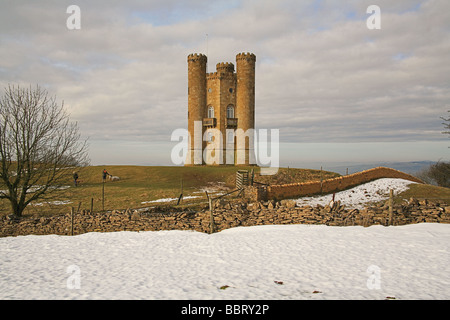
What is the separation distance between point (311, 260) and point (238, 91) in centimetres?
4097

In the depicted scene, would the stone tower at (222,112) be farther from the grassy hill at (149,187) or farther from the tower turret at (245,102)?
the grassy hill at (149,187)

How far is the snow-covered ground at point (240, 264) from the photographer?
7719mm

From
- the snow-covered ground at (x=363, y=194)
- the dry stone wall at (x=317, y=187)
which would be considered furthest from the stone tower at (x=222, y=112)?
the snow-covered ground at (x=363, y=194)

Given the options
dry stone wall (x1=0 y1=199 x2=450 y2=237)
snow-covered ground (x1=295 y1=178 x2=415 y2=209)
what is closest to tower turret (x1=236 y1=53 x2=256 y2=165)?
snow-covered ground (x1=295 y1=178 x2=415 y2=209)

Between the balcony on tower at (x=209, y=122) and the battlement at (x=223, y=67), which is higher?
the battlement at (x=223, y=67)

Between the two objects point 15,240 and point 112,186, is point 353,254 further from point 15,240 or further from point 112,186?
point 112,186

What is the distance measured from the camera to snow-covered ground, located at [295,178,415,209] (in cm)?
2220

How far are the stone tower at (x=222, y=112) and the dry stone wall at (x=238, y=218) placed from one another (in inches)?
1206

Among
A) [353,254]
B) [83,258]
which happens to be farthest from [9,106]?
[353,254]

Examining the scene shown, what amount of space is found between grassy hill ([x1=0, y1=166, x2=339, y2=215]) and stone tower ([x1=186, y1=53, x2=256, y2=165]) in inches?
318

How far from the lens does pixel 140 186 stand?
3206 centimetres

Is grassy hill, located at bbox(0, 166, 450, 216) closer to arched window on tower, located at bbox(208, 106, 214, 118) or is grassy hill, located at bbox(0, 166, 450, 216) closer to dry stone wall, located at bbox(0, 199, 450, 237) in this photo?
dry stone wall, located at bbox(0, 199, 450, 237)

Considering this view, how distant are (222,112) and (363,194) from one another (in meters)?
28.3

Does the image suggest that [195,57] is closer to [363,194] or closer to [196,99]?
[196,99]
